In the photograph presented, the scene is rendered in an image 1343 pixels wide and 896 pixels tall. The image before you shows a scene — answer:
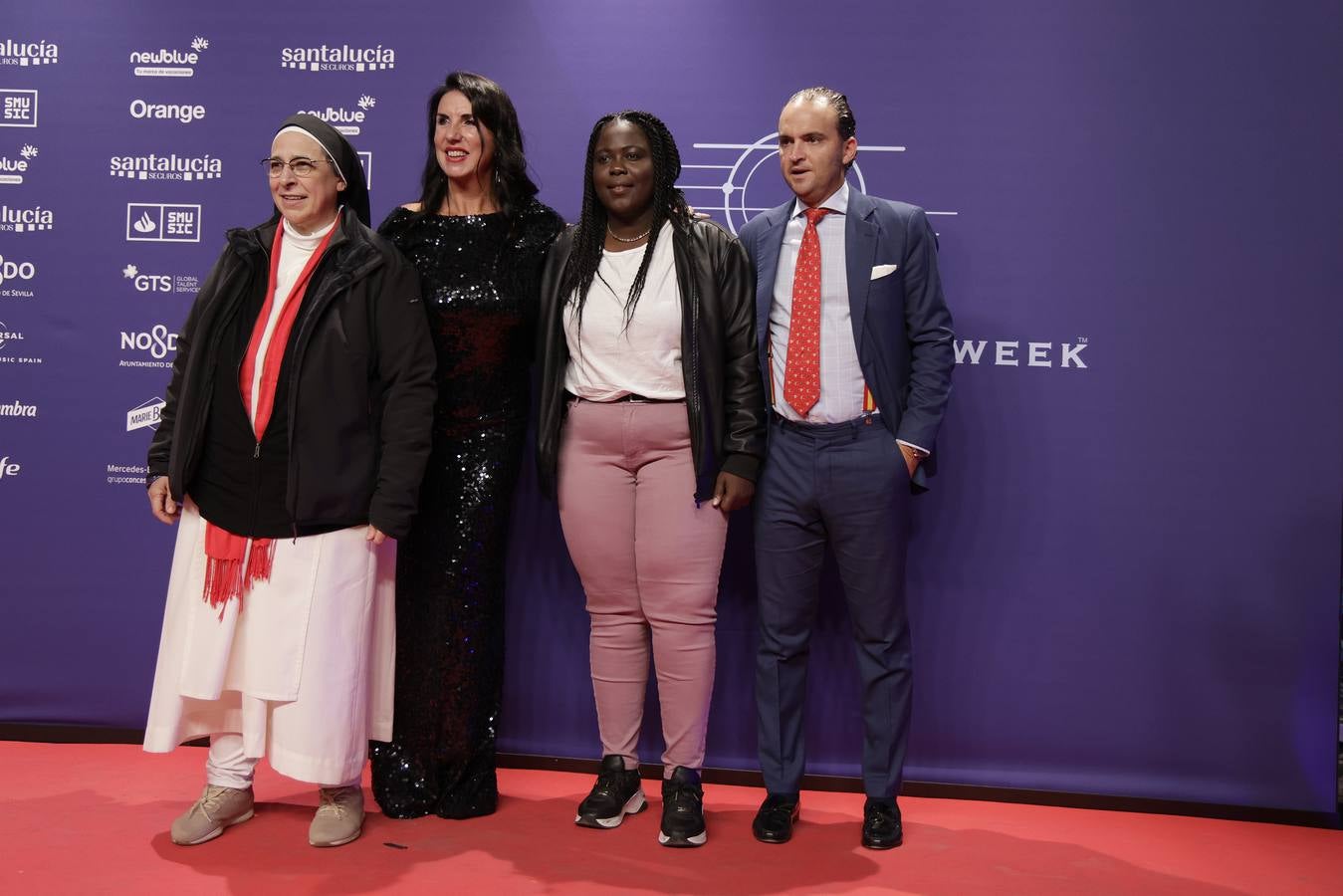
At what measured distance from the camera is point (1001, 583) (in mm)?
3582

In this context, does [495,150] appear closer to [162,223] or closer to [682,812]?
[162,223]

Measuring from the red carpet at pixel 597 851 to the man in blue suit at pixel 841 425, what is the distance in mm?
196

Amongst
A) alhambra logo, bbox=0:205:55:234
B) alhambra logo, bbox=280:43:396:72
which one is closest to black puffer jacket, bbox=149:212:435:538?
alhambra logo, bbox=280:43:396:72

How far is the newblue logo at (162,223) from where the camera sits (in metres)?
3.80

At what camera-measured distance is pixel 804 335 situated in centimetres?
306

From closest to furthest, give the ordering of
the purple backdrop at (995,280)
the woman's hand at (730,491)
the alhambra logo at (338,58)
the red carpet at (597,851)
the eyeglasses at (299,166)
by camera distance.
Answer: the red carpet at (597,851) → the eyeglasses at (299,166) → the woman's hand at (730,491) → the purple backdrop at (995,280) → the alhambra logo at (338,58)

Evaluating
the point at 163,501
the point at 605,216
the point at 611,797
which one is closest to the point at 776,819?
the point at 611,797

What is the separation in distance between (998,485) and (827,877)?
1322mm

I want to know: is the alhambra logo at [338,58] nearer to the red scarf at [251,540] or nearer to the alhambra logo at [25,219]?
the alhambra logo at [25,219]

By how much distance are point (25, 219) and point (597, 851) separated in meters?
2.75

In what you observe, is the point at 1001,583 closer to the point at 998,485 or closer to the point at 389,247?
the point at 998,485

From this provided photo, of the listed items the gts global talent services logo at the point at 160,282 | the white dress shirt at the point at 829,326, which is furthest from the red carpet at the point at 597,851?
the gts global talent services logo at the point at 160,282

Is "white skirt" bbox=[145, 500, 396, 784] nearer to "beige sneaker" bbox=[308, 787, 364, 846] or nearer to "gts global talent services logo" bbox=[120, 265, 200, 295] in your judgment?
"beige sneaker" bbox=[308, 787, 364, 846]

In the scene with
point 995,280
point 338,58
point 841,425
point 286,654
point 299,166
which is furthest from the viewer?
point 338,58
